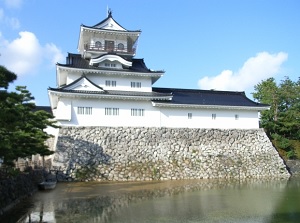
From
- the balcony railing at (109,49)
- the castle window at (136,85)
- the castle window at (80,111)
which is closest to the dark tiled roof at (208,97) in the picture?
the castle window at (136,85)

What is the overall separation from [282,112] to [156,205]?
70.4ft

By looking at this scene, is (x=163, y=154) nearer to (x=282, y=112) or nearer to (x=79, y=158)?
(x=79, y=158)

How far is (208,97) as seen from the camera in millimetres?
24203

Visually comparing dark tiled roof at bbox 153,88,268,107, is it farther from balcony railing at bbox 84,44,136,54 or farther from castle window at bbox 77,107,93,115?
castle window at bbox 77,107,93,115

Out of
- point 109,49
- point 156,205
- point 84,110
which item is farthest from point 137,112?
point 156,205

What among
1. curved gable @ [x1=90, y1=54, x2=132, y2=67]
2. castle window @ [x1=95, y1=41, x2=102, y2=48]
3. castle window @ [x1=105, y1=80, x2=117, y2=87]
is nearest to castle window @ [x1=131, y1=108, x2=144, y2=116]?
castle window @ [x1=105, y1=80, x2=117, y2=87]

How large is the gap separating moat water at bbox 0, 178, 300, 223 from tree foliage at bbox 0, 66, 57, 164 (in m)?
1.95

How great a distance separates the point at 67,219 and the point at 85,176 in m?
9.51

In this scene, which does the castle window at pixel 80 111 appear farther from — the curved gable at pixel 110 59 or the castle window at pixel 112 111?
the curved gable at pixel 110 59

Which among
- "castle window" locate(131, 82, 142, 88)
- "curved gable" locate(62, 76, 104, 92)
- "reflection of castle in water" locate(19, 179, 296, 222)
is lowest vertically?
"reflection of castle in water" locate(19, 179, 296, 222)

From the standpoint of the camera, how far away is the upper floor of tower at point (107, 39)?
23703 millimetres

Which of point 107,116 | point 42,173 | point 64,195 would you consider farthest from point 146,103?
point 64,195

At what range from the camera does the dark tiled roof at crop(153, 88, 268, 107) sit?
23.0m

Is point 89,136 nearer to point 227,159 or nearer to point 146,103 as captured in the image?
point 146,103
